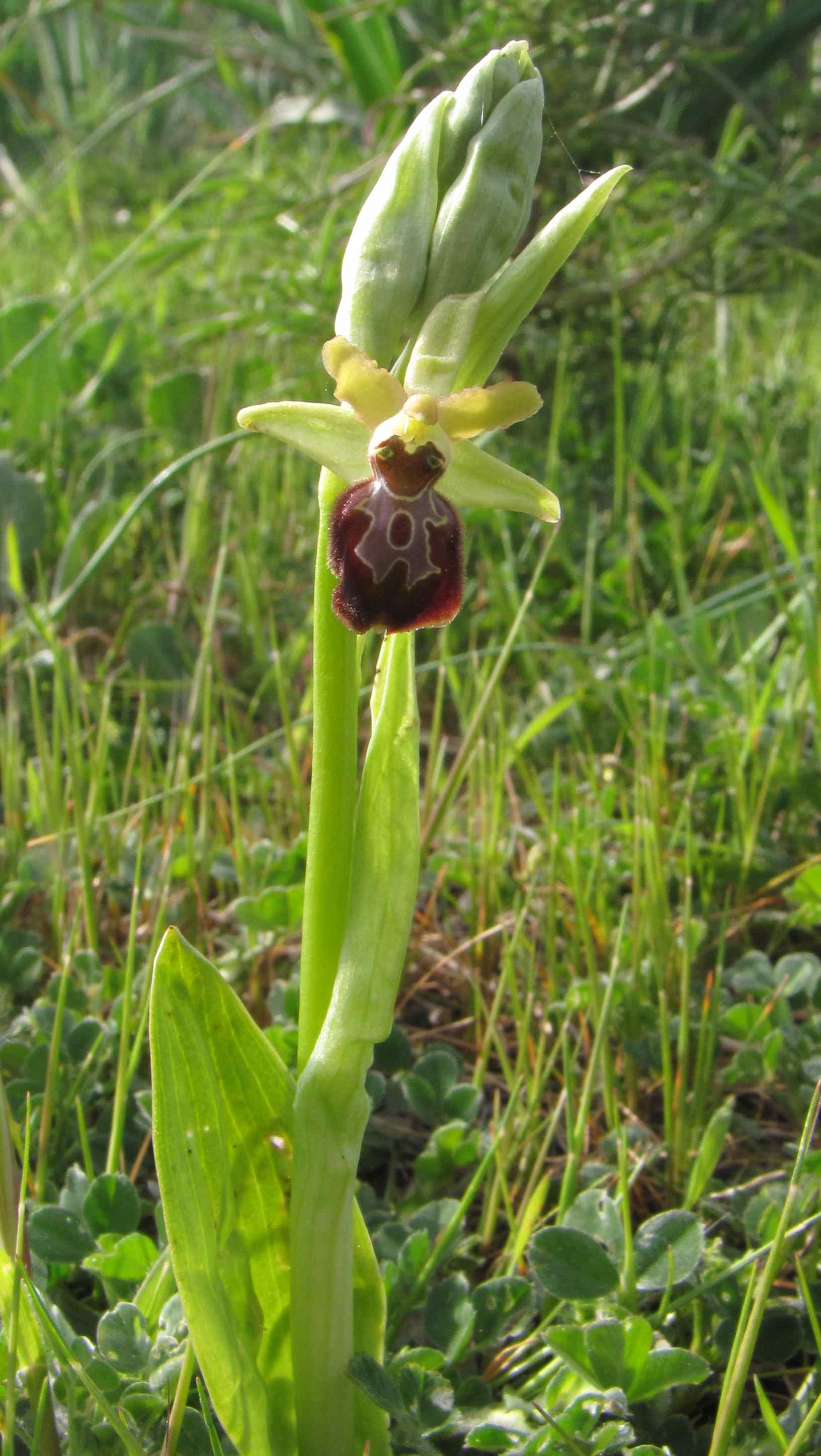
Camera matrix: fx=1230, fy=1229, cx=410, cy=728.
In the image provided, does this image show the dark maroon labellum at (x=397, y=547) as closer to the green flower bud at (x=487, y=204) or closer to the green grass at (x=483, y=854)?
the green flower bud at (x=487, y=204)

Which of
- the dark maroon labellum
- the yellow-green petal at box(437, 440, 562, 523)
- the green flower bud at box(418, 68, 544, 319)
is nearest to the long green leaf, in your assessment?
the dark maroon labellum

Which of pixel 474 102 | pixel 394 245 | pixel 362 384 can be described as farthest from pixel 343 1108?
pixel 474 102

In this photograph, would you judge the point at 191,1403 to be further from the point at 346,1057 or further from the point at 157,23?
the point at 157,23

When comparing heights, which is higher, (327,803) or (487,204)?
(487,204)

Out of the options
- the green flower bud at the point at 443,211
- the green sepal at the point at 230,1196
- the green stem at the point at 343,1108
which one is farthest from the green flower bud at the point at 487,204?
the green sepal at the point at 230,1196

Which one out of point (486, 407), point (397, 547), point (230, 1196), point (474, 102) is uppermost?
point (474, 102)

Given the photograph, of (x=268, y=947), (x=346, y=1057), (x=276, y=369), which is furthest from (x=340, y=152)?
(x=346, y=1057)

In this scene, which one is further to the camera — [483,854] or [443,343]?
[483,854]

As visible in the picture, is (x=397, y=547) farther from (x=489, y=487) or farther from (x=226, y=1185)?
(x=226, y=1185)
